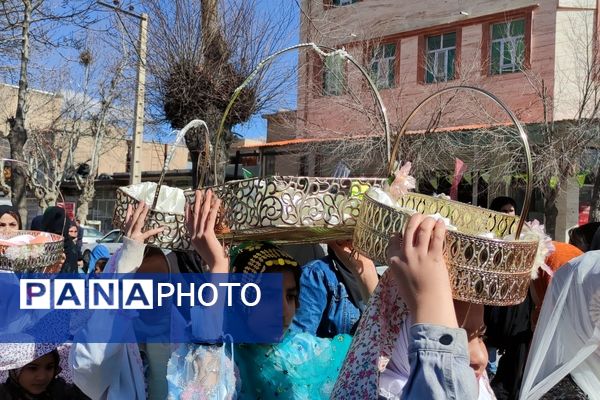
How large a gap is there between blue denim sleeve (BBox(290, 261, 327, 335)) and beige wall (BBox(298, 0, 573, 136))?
29.6 ft

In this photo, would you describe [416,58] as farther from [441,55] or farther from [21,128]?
[21,128]

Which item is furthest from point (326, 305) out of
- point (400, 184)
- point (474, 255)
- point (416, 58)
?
point (416, 58)

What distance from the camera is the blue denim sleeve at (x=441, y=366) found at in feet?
4.03

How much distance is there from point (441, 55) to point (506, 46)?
1993 mm

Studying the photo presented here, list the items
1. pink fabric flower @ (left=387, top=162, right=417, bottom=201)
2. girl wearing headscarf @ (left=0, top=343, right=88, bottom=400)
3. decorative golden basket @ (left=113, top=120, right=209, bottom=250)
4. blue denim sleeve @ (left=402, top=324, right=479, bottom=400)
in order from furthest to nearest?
girl wearing headscarf @ (left=0, top=343, right=88, bottom=400) → decorative golden basket @ (left=113, top=120, right=209, bottom=250) → pink fabric flower @ (left=387, top=162, right=417, bottom=201) → blue denim sleeve @ (left=402, top=324, right=479, bottom=400)

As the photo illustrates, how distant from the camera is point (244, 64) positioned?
869cm

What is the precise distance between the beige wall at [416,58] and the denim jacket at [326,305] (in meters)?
9.06

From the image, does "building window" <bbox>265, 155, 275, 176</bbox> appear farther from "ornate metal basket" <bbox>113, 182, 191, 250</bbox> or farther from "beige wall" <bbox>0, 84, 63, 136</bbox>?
"ornate metal basket" <bbox>113, 182, 191, 250</bbox>

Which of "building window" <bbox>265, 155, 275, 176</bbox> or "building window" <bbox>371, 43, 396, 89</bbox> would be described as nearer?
"building window" <bbox>371, 43, 396, 89</bbox>

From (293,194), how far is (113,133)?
86.2 ft

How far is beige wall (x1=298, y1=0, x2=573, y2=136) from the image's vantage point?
568 inches

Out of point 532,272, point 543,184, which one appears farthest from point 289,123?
point 532,272

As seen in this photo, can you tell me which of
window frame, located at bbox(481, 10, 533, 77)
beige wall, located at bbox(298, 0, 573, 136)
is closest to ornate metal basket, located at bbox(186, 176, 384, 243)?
beige wall, located at bbox(298, 0, 573, 136)

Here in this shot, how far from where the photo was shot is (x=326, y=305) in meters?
3.30
